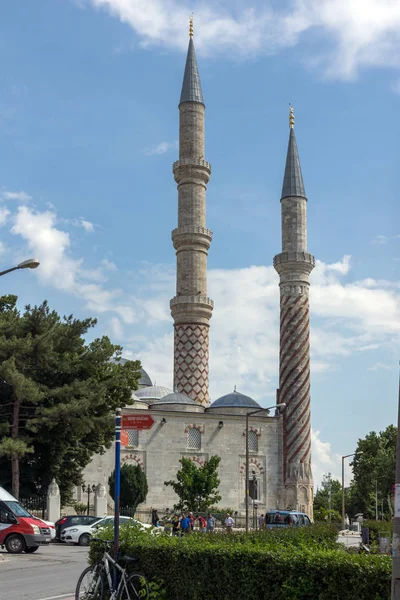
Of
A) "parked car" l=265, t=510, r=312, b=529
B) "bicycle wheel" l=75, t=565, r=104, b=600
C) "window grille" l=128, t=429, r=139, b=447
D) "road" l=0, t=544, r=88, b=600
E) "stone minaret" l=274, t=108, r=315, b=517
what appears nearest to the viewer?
"bicycle wheel" l=75, t=565, r=104, b=600

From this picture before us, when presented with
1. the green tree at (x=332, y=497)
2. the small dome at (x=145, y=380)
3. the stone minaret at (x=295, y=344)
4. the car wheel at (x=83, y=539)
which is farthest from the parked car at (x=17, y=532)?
the green tree at (x=332, y=497)

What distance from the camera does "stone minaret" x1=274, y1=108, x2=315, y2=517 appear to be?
151ft

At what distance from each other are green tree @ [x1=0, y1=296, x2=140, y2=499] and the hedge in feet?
66.4

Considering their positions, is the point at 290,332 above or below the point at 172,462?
above

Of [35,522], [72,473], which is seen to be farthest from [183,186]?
[35,522]

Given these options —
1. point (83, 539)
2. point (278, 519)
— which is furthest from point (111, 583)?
point (83, 539)

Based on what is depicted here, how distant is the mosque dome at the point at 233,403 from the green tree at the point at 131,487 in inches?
304

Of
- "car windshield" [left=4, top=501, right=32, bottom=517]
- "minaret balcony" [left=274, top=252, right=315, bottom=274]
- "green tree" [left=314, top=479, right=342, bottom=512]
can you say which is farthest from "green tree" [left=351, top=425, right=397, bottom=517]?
"car windshield" [left=4, top=501, right=32, bottom=517]

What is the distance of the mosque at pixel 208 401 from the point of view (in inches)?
1779

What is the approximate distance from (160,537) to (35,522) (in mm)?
12402

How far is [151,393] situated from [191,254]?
980 centimetres

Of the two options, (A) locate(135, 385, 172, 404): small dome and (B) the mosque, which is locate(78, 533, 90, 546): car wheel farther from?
(A) locate(135, 385, 172, 404): small dome

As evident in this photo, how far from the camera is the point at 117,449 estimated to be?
31.7 ft

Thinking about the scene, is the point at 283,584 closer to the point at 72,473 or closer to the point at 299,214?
the point at 72,473
